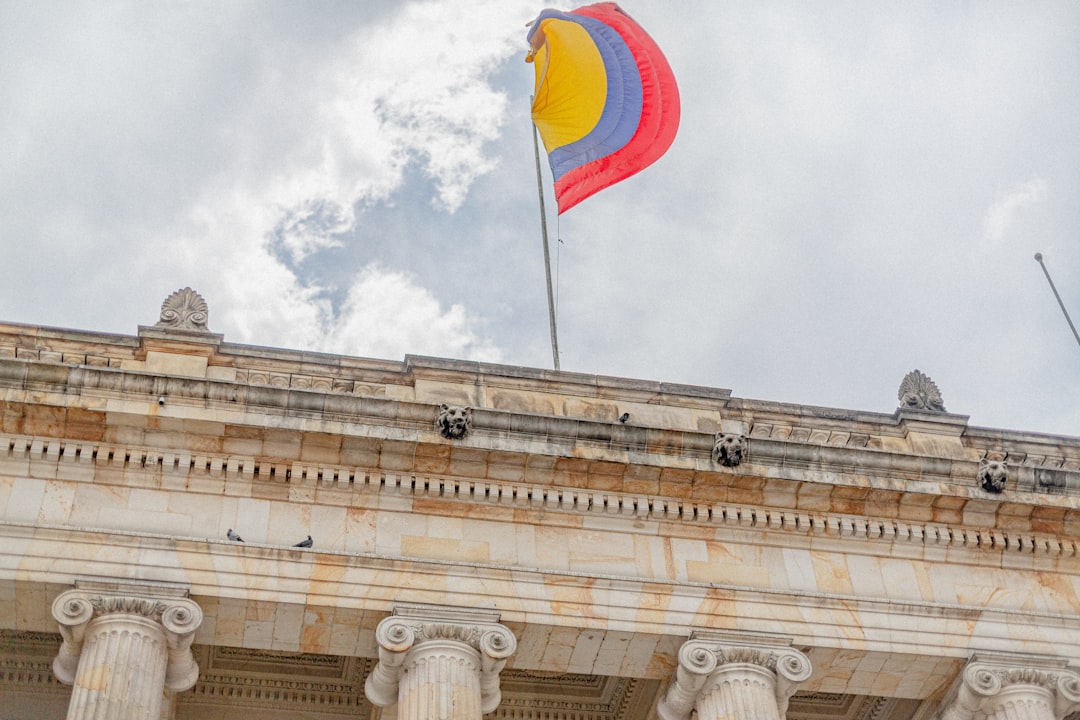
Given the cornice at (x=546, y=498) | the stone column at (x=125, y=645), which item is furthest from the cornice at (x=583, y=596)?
the cornice at (x=546, y=498)

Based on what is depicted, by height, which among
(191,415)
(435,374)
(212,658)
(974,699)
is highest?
(435,374)

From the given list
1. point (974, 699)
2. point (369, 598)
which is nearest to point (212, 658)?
point (369, 598)

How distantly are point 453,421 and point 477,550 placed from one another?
2213 mm

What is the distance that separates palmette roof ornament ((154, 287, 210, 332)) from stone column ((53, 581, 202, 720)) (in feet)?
19.2

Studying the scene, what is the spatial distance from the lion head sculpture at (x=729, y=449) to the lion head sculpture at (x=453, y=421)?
4.46 meters

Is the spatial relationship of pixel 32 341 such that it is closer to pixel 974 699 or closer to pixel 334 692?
pixel 334 692

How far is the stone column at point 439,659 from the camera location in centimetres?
2347

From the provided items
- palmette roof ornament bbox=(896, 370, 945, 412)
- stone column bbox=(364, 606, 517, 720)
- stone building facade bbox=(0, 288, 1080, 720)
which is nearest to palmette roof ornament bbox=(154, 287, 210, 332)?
stone building facade bbox=(0, 288, 1080, 720)

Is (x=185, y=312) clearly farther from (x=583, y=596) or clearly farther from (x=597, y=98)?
(x=597, y=98)

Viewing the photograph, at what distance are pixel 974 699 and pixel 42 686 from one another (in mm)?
16154

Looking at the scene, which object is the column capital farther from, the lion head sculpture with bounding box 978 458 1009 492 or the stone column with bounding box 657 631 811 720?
the lion head sculpture with bounding box 978 458 1009 492

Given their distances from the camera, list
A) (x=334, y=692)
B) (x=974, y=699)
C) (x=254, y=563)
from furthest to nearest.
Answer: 1. (x=334, y=692)
2. (x=974, y=699)
3. (x=254, y=563)

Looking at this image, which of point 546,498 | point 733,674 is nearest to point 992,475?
point 733,674

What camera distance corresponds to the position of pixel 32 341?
26984 mm
